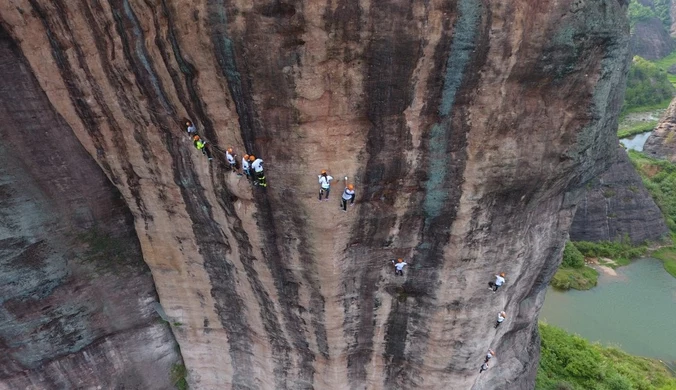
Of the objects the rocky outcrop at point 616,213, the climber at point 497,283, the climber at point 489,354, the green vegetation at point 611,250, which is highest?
the climber at point 497,283

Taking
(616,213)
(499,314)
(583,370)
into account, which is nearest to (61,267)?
(499,314)

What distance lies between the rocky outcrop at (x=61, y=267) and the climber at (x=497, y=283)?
26.1ft

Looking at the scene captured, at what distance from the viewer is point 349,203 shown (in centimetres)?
→ 700

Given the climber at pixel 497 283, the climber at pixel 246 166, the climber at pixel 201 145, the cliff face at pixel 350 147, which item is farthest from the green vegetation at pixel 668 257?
the climber at pixel 201 145

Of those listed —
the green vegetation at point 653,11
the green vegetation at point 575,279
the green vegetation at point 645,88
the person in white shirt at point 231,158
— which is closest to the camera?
the person in white shirt at point 231,158

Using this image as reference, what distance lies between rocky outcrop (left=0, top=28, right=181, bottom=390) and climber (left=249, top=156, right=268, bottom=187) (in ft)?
13.0

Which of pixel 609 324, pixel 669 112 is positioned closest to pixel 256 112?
pixel 609 324

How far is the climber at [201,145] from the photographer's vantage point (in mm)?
6992

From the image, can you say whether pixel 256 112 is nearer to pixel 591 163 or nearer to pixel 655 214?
pixel 591 163

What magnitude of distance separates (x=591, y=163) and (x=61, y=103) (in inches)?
403

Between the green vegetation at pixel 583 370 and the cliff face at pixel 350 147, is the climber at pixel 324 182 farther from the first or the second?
the green vegetation at pixel 583 370

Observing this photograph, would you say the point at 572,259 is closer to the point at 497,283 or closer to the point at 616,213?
the point at 616,213

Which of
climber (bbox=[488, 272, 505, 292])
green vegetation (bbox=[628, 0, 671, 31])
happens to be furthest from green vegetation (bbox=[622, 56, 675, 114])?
climber (bbox=[488, 272, 505, 292])

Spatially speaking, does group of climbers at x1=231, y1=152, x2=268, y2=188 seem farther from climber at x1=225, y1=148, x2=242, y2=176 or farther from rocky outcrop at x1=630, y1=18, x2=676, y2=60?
rocky outcrop at x1=630, y1=18, x2=676, y2=60
